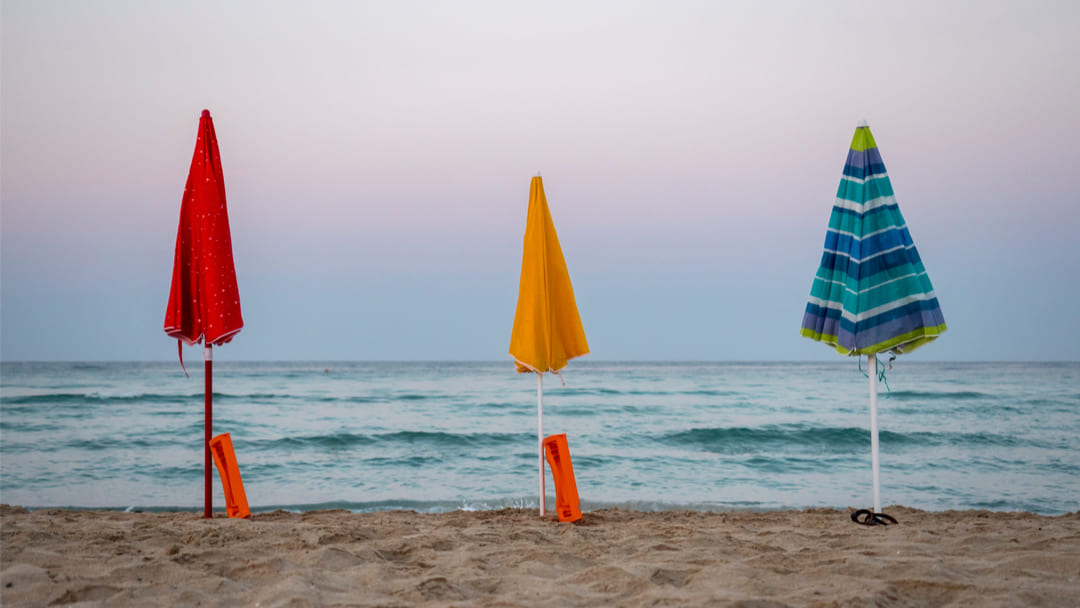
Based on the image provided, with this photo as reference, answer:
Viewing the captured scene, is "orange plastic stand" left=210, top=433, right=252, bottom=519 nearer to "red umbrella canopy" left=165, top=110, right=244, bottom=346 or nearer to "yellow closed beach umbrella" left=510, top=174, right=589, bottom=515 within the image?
"red umbrella canopy" left=165, top=110, right=244, bottom=346

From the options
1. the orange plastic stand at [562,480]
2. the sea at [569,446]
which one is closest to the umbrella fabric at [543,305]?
the orange plastic stand at [562,480]

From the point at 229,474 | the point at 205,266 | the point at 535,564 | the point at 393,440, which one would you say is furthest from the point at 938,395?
the point at 205,266

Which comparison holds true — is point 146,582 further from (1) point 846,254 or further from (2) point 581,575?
(1) point 846,254

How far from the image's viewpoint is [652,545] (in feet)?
14.1

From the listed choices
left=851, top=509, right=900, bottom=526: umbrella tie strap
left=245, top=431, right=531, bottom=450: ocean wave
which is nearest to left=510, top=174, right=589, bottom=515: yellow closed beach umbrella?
left=851, top=509, right=900, bottom=526: umbrella tie strap

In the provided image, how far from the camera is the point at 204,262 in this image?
5059 millimetres

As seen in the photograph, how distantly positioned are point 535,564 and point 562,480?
173cm

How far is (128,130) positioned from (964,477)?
14518 mm

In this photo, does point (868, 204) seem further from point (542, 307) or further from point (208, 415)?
point (208, 415)

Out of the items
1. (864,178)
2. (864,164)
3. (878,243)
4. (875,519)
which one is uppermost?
(864,164)

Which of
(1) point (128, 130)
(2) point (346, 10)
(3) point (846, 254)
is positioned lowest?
(3) point (846, 254)

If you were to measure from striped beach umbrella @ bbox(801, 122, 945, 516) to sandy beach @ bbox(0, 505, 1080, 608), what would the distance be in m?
1.19

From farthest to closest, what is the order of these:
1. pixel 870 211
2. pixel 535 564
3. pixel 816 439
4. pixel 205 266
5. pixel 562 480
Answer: pixel 816 439, pixel 562 480, pixel 205 266, pixel 870 211, pixel 535 564

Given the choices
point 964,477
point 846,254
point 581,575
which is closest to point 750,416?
point 964,477
